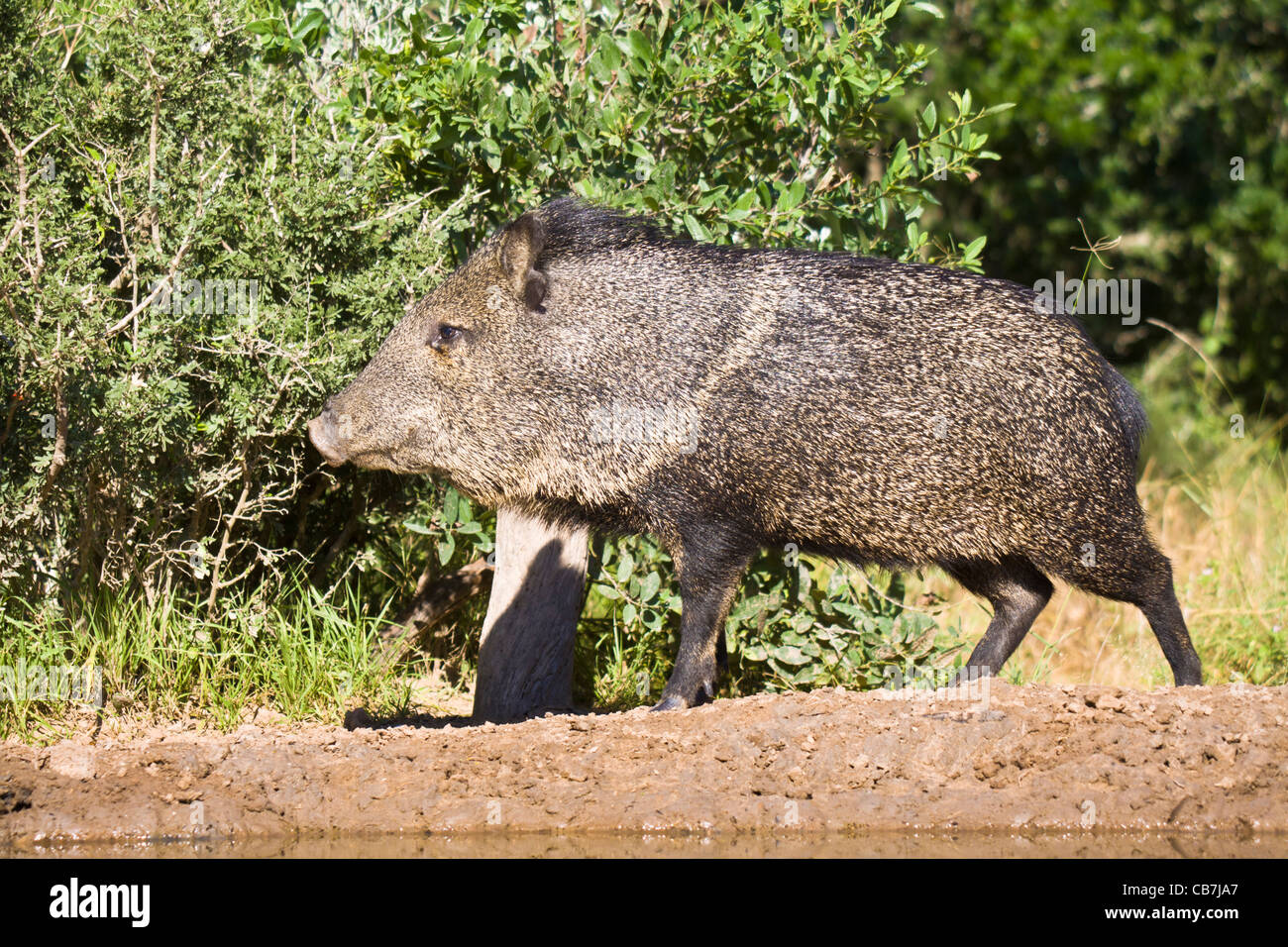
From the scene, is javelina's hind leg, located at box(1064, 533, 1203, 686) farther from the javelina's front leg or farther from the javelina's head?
the javelina's head

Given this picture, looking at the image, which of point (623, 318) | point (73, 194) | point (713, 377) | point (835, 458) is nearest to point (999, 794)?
point (835, 458)

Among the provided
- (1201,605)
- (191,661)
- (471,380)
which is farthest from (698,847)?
(1201,605)

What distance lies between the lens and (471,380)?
4664 millimetres

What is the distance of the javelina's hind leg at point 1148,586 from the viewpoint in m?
4.60

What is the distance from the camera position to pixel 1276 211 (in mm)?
8922

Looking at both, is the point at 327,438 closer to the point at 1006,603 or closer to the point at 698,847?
the point at 698,847

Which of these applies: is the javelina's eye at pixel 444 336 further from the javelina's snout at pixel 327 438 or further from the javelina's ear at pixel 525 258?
the javelina's snout at pixel 327 438

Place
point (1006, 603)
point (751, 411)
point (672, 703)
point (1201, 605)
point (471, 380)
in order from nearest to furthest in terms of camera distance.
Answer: point (751, 411), point (672, 703), point (471, 380), point (1006, 603), point (1201, 605)

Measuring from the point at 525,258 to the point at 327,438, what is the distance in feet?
2.71

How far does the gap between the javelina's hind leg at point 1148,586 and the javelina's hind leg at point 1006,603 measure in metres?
0.37

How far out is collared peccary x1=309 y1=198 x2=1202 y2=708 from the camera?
446 centimetres

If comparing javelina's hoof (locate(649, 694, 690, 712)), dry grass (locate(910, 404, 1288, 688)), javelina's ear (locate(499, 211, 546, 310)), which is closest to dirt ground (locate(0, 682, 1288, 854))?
javelina's hoof (locate(649, 694, 690, 712))

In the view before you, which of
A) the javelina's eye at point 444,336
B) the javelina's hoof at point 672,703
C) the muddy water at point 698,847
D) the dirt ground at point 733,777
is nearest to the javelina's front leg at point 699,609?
the javelina's hoof at point 672,703

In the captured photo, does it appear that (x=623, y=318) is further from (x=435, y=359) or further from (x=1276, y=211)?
(x=1276, y=211)
